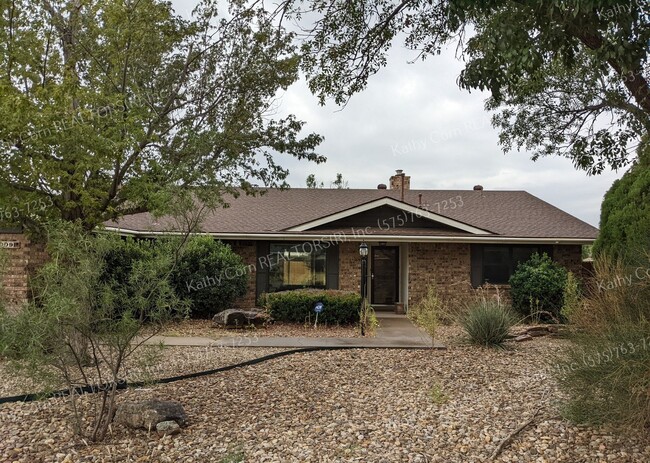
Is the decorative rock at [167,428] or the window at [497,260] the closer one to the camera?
the decorative rock at [167,428]

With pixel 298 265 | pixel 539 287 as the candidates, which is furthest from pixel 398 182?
pixel 539 287

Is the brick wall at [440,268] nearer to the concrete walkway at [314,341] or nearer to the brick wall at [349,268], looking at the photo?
the brick wall at [349,268]

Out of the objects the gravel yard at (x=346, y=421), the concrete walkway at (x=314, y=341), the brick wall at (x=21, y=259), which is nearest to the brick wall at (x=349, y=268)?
the concrete walkway at (x=314, y=341)

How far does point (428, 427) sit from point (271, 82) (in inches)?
222

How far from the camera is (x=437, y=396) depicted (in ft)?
18.7

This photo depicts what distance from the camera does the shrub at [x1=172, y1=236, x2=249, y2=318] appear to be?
39.9 ft

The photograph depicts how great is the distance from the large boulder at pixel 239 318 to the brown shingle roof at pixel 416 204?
313cm

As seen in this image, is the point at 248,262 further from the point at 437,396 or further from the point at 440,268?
the point at 437,396

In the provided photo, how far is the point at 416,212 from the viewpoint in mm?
14125

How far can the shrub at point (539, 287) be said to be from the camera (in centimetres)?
1256

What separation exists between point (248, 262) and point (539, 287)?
26.7 feet

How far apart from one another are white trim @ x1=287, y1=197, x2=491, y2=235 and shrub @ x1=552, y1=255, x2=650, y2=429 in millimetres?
8369

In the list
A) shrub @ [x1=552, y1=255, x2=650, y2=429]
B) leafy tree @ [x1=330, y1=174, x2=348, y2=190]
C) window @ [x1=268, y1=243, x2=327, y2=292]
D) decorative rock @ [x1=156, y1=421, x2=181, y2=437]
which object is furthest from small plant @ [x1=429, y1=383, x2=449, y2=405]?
leafy tree @ [x1=330, y1=174, x2=348, y2=190]

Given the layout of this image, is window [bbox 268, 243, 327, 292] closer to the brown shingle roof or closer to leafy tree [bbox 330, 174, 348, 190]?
the brown shingle roof
